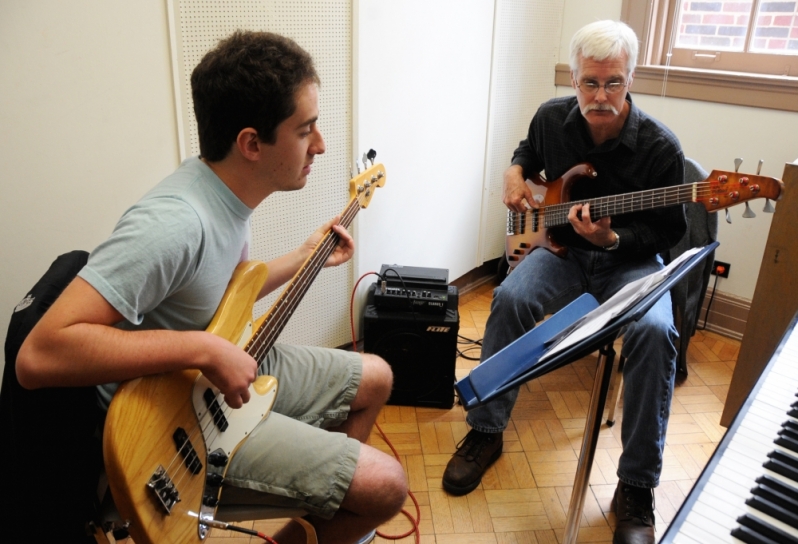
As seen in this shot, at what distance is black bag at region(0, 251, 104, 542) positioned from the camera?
1070 millimetres

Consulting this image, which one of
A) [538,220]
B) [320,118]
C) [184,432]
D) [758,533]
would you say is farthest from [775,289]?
[184,432]

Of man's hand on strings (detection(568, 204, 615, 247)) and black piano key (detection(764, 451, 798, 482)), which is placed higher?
man's hand on strings (detection(568, 204, 615, 247))

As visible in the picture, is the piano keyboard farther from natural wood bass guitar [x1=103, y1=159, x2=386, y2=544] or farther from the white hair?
the white hair

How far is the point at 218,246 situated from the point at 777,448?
1.04 metres

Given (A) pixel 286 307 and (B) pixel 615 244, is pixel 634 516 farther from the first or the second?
(A) pixel 286 307

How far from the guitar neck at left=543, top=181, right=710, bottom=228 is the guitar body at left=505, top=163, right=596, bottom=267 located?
97mm

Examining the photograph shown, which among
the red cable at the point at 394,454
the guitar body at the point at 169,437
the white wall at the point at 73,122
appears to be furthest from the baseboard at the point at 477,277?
the guitar body at the point at 169,437

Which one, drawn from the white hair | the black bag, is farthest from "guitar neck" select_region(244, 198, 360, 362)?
the white hair

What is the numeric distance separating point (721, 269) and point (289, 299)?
86.0 inches

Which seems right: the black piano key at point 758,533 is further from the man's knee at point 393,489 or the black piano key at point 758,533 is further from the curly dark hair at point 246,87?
the curly dark hair at point 246,87

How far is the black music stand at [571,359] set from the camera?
3.62 ft

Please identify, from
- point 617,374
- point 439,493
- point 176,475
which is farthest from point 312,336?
point 176,475

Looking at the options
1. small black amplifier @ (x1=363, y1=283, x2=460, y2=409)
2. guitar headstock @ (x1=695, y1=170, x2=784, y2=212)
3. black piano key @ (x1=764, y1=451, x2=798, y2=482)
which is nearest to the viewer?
black piano key @ (x1=764, y1=451, x2=798, y2=482)

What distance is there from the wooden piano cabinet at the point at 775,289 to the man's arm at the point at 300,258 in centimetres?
128
